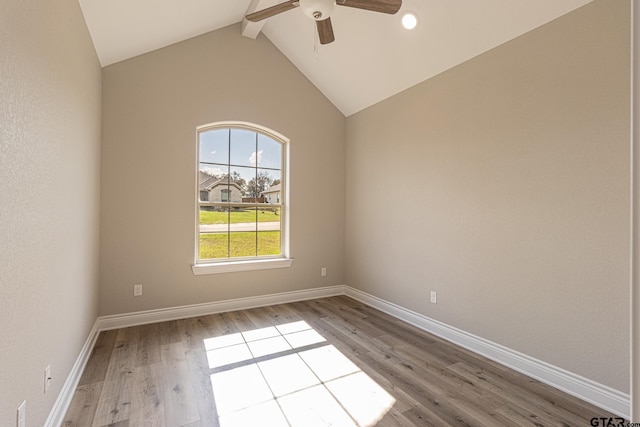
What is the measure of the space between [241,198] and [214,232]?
54 cm

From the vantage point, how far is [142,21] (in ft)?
9.35

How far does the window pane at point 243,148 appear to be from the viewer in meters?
4.02

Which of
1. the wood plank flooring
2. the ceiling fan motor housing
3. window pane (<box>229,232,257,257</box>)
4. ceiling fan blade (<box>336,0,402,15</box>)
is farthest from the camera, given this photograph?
window pane (<box>229,232,257,257</box>)

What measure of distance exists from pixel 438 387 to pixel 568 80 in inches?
92.5

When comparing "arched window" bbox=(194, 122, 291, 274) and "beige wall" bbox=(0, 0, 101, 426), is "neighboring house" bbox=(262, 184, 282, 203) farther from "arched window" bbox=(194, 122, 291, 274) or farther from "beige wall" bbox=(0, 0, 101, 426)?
"beige wall" bbox=(0, 0, 101, 426)

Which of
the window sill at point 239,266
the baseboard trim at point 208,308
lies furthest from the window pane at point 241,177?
the baseboard trim at point 208,308

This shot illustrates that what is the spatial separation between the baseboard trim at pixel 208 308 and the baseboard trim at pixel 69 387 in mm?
420

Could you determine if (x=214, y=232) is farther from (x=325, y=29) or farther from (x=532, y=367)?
(x=532, y=367)

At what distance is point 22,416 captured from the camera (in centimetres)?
141

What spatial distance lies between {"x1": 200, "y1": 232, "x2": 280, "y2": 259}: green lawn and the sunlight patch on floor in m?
1.14

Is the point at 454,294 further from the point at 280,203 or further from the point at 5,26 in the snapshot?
the point at 5,26

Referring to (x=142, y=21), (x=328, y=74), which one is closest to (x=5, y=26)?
(x=142, y=21)

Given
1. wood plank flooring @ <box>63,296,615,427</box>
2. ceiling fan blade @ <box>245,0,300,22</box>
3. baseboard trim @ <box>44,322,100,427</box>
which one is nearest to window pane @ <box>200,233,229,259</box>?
wood plank flooring @ <box>63,296,615,427</box>

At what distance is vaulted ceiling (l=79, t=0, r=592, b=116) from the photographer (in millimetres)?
2500
